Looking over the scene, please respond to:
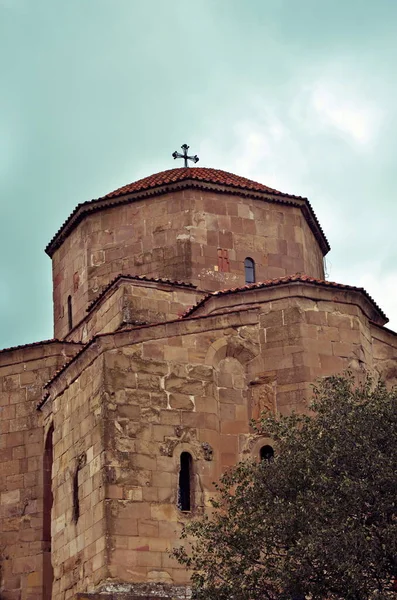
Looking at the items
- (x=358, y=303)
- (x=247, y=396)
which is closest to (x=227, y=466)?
(x=247, y=396)

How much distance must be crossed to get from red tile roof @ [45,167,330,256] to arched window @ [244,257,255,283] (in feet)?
5.13

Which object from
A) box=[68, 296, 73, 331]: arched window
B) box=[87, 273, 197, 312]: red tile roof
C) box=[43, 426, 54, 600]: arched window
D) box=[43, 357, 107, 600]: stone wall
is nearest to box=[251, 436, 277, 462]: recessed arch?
box=[43, 357, 107, 600]: stone wall

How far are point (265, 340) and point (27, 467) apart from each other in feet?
21.0

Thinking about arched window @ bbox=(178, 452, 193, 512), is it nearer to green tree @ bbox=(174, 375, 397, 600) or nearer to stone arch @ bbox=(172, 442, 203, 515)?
stone arch @ bbox=(172, 442, 203, 515)

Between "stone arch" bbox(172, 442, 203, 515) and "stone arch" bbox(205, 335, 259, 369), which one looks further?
"stone arch" bbox(205, 335, 259, 369)

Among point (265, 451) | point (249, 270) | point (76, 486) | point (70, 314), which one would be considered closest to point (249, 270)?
point (249, 270)

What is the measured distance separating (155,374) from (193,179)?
6866 mm

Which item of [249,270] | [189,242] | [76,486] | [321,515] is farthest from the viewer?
[249,270]

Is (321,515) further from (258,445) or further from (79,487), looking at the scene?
(79,487)

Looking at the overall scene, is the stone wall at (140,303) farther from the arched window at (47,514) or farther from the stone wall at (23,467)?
the arched window at (47,514)

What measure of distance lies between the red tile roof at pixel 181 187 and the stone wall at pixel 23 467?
3.40 m

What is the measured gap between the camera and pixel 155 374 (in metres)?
18.4

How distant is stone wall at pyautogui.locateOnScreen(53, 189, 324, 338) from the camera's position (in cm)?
2355

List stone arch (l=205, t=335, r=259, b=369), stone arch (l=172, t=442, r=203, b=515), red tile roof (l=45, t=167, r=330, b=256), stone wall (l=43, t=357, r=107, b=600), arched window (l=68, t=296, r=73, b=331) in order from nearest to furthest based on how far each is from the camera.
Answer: stone wall (l=43, t=357, r=107, b=600), stone arch (l=172, t=442, r=203, b=515), stone arch (l=205, t=335, r=259, b=369), red tile roof (l=45, t=167, r=330, b=256), arched window (l=68, t=296, r=73, b=331)
